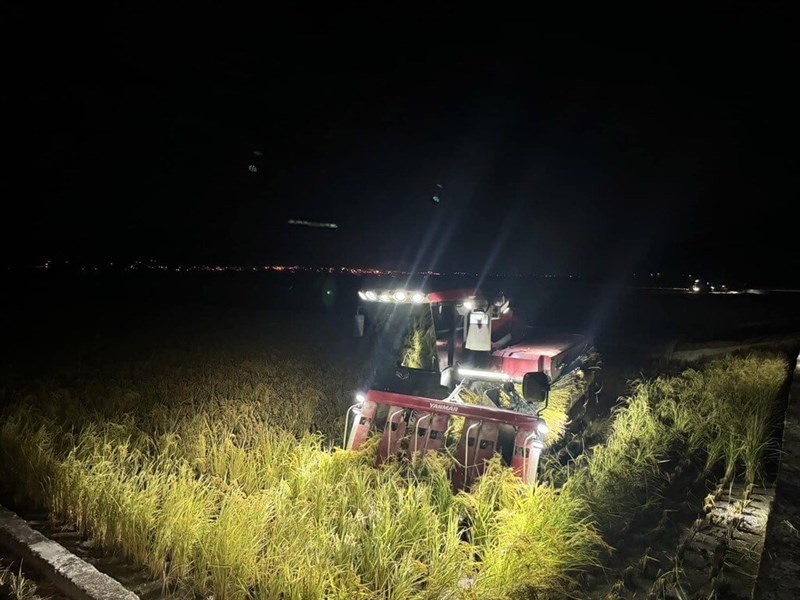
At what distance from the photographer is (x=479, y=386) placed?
8102 mm

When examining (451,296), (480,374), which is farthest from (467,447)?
(451,296)

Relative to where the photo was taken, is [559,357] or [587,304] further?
[587,304]

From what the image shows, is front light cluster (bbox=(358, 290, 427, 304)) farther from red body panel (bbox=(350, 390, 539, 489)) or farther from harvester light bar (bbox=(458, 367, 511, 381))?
harvester light bar (bbox=(458, 367, 511, 381))

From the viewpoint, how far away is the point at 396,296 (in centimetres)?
645

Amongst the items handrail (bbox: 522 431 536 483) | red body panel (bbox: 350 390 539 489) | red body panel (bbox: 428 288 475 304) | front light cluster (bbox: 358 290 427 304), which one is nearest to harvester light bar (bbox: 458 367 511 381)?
red body panel (bbox: 428 288 475 304)

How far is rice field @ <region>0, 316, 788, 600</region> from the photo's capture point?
3.57 meters

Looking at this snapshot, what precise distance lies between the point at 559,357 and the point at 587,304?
70.2ft

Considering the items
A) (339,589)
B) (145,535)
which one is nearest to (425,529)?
(339,589)

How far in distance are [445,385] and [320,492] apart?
9.01 ft

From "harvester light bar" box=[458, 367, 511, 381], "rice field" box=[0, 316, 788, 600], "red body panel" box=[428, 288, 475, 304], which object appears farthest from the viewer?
"harvester light bar" box=[458, 367, 511, 381]

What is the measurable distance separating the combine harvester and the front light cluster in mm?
13

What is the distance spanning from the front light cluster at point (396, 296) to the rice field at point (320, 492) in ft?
6.07

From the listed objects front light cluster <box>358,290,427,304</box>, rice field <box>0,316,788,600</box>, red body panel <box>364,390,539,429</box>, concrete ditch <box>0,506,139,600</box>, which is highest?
front light cluster <box>358,290,427,304</box>

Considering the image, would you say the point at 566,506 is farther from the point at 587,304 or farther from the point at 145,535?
the point at 587,304
